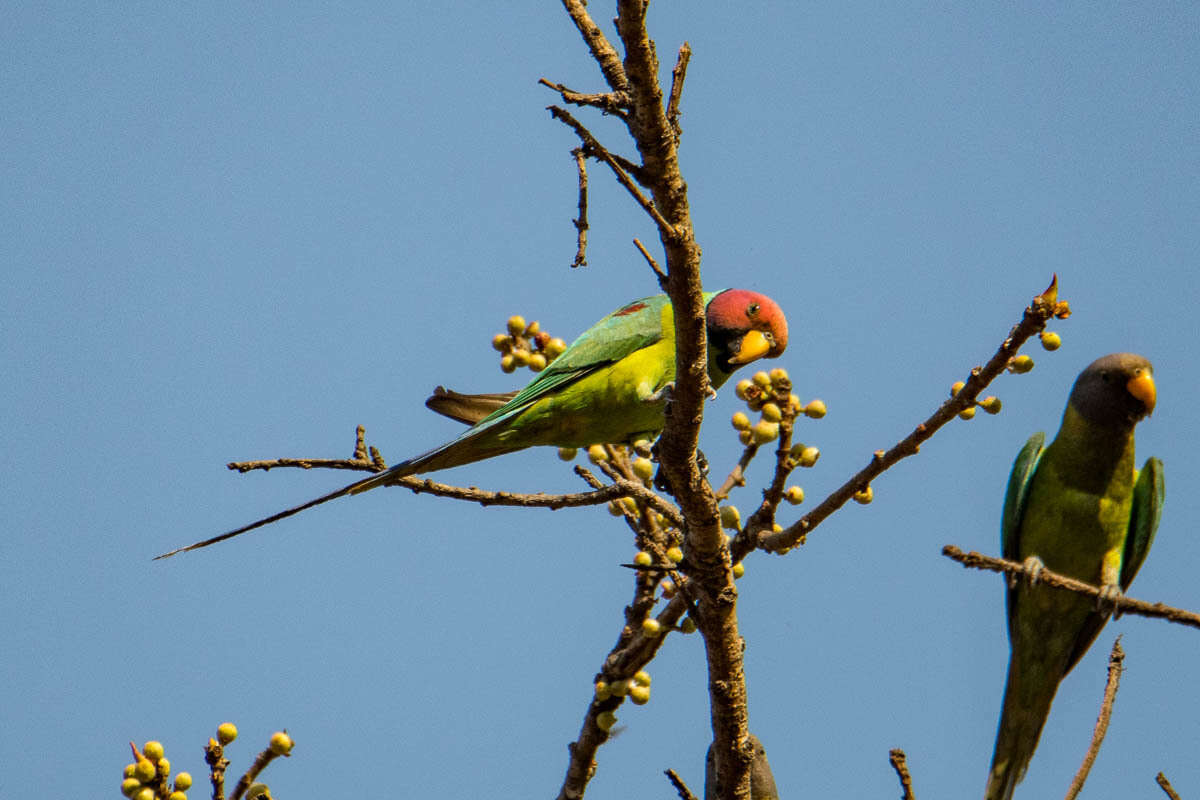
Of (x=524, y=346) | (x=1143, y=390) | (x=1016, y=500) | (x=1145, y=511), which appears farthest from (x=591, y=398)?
(x=1145, y=511)

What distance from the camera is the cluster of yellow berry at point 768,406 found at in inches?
146

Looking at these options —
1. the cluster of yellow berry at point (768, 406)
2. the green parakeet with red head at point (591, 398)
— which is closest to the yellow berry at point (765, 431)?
the cluster of yellow berry at point (768, 406)

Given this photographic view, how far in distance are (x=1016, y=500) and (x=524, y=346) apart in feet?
9.23

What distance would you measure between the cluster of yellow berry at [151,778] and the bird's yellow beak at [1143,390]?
4.61m

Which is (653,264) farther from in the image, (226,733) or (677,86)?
(226,733)

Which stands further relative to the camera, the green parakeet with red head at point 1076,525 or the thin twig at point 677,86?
the green parakeet with red head at point 1076,525

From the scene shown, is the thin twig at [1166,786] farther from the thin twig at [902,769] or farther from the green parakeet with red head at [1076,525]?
the green parakeet with red head at [1076,525]

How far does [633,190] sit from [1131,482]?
3.88 meters

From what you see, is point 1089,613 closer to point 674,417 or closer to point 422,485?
point 674,417

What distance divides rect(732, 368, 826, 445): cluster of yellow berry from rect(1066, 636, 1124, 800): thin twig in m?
1.28

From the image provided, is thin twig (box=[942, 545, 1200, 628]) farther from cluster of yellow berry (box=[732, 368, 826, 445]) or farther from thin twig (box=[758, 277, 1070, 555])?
cluster of yellow berry (box=[732, 368, 826, 445])

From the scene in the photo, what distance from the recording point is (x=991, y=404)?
3.44 metres

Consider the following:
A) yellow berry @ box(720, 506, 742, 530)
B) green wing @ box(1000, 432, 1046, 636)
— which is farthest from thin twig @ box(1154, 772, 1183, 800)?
green wing @ box(1000, 432, 1046, 636)

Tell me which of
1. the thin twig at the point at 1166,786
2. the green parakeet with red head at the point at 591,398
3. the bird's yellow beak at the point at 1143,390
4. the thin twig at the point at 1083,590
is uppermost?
the green parakeet with red head at the point at 591,398
